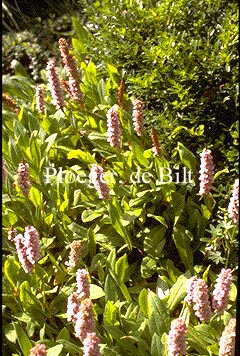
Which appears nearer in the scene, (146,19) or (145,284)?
(145,284)

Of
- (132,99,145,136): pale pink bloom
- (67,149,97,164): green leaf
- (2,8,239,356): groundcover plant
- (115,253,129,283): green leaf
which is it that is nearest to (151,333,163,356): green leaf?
(2,8,239,356): groundcover plant

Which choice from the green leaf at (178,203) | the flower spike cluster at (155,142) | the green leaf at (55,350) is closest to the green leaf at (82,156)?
the flower spike cluster at (155,142)

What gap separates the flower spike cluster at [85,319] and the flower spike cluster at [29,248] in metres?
0.26

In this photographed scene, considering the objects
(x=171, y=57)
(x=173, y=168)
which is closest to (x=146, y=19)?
(x=171, y=57)

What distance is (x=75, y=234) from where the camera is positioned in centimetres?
304

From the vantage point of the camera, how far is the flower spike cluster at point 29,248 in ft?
7.96

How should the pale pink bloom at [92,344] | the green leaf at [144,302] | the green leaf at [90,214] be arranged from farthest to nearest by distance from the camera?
the green leaf at [90,214]
the green leaf at [144,302]
the pale pink bloom at [92,344]

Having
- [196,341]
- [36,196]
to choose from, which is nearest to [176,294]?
[196,341]

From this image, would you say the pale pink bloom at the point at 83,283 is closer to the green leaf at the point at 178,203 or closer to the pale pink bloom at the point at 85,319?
the pale pink bloom at the point at 85,319

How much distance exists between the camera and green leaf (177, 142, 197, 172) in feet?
9.82

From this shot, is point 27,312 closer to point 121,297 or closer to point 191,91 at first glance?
point 121,297

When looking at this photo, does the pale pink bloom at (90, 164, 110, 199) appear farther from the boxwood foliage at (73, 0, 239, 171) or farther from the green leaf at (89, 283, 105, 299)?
the boxwood foliage at (73, 0, 239, 171)

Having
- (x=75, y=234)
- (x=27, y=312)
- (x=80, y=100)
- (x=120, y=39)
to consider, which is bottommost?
(x=27, y=312)

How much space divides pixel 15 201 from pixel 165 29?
1100mm
